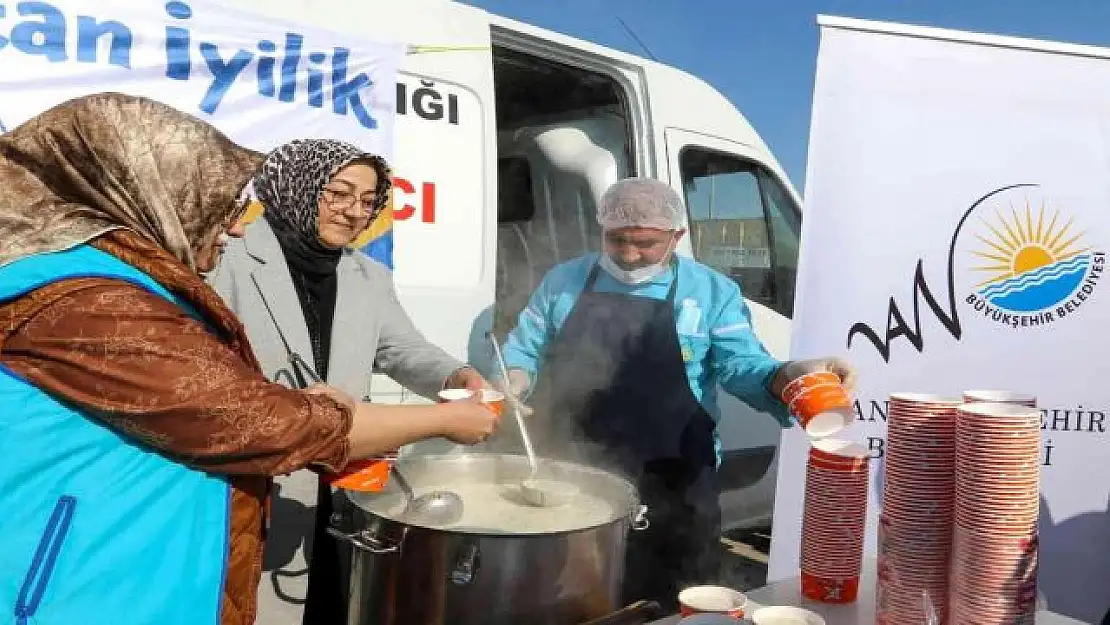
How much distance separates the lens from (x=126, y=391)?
3.65ft

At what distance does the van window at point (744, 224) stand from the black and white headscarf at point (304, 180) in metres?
2.02

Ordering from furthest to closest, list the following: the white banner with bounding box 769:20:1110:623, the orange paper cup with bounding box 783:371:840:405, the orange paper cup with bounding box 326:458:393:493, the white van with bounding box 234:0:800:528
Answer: the white van with bounding box 234:0:800:528
the white banner with bounding box 769:20:1110:623
the orange paper cup with bounding box 783:371:840:405
the orange paper cup with bounding box 326:458:393:493

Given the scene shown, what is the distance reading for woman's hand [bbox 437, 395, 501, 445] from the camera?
5.16 feet

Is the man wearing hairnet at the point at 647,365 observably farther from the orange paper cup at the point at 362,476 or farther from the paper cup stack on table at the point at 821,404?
the orange paper cup at the point at 362,476

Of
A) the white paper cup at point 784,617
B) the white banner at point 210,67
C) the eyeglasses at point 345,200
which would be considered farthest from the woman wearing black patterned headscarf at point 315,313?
the white paper cup at point 784,617

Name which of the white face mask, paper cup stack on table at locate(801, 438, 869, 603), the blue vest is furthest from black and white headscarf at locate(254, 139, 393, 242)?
paper cup stack on table at locate(801, 438, 869, 603)

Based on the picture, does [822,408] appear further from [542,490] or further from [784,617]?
[542,490]

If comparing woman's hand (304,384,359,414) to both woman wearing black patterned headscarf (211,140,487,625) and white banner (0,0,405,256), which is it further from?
white banner (0,0,405,256)

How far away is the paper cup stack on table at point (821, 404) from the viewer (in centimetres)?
171

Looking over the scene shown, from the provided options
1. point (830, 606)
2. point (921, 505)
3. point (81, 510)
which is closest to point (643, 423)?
point (830, 606)

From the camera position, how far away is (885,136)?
2.50 m

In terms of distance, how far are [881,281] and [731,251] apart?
170 cm

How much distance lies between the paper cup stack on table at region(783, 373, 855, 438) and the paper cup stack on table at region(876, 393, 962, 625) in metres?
0.31

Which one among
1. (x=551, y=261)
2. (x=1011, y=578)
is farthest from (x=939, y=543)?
(x=551, y=261)
